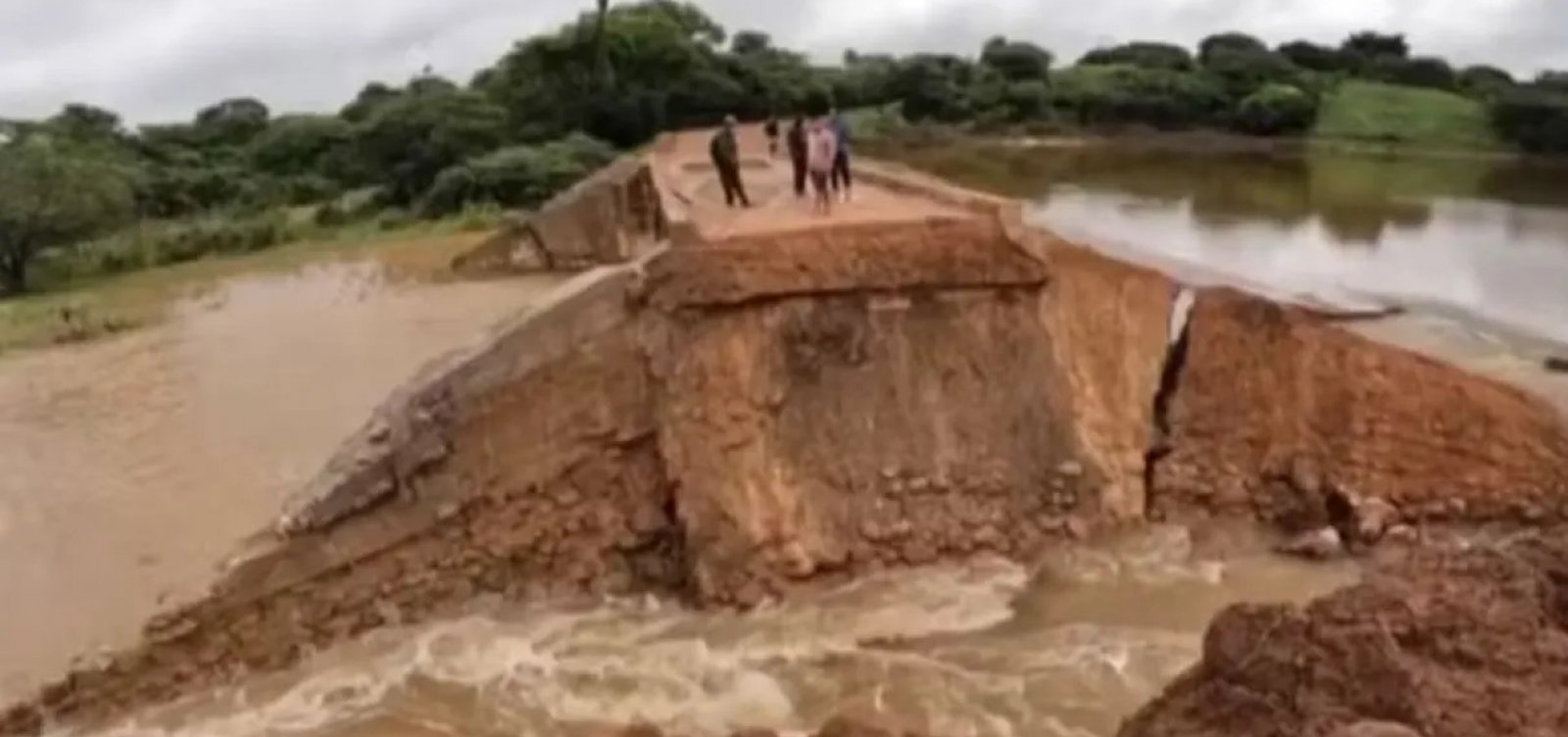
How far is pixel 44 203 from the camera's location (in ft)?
105

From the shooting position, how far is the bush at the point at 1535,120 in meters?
42.3

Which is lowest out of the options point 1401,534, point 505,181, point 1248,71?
point 1401,534

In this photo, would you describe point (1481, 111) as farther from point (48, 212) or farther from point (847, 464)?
point (847, 464)

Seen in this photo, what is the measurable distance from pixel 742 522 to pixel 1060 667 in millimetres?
2474

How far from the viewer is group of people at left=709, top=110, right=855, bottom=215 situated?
51.1 ft

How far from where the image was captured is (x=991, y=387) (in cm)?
1384

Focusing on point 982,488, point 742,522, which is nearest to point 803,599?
point 742,522

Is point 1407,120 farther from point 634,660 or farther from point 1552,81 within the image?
point 634,660

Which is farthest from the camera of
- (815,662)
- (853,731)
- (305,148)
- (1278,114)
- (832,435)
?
(1278,114)

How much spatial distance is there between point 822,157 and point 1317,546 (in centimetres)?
511

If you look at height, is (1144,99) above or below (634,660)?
above

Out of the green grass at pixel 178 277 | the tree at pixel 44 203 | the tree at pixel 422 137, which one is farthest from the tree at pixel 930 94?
the tree at pixel 44 203

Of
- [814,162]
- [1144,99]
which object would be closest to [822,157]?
[814,162]

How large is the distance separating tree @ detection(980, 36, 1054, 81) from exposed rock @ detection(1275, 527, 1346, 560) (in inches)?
1531
